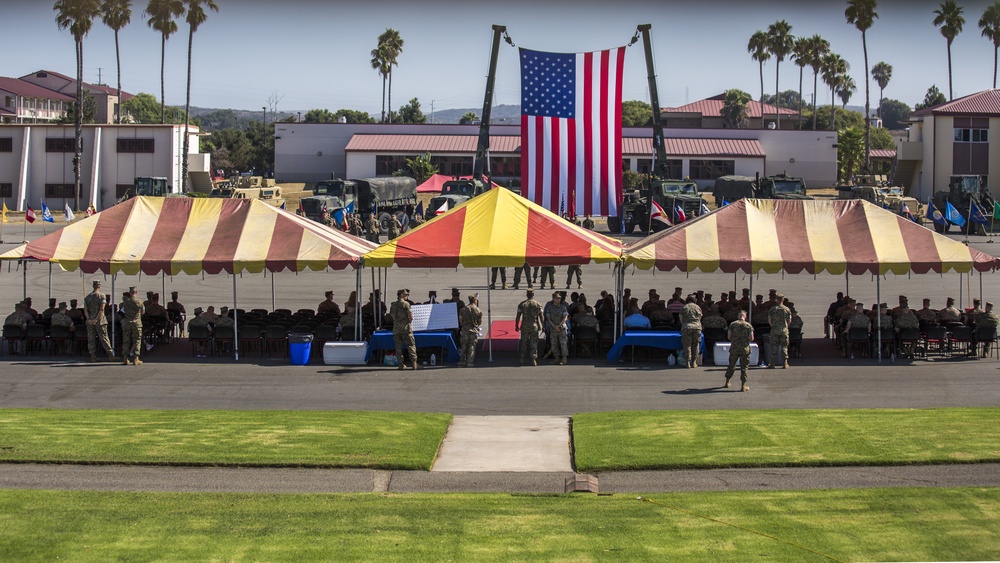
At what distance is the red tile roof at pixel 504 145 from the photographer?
79625 millimetres

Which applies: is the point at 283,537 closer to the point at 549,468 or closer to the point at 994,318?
the point at 549,468

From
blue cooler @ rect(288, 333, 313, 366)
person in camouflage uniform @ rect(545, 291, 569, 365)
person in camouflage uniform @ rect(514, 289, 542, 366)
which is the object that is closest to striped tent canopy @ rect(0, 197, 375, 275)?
blue cooler @ rect(288, 333, 313, 366)

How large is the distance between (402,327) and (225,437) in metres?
6.56

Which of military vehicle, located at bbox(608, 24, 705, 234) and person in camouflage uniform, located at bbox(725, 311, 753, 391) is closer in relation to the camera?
person in camouflage uniform, located at bbox(725, 311, 753, 391)

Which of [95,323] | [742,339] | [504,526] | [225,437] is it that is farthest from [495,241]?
[504,526]

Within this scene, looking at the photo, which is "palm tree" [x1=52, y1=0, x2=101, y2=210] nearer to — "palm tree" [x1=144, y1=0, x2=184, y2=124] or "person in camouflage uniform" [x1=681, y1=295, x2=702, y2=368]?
"palm tree" [x1=144, y1=0, x2=184, y2=124]

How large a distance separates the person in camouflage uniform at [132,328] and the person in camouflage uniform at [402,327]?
5273mm

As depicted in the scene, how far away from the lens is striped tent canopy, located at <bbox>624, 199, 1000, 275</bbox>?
21094 millimetres

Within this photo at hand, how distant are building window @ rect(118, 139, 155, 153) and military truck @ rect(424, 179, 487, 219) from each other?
89.3 feet

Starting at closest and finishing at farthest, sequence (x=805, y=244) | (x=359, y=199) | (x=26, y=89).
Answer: (x=805, y=244)
(x=359, y=199)
(x=26, y=89)

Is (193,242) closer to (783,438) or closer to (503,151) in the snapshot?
(783,438)

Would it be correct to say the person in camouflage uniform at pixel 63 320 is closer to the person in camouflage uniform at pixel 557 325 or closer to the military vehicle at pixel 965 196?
the person in camouflage uniform at pixel 557 325

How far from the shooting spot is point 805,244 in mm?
21609

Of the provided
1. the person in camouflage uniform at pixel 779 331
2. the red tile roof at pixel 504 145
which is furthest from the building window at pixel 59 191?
the person in camouflage uniform at pixel 779 331
